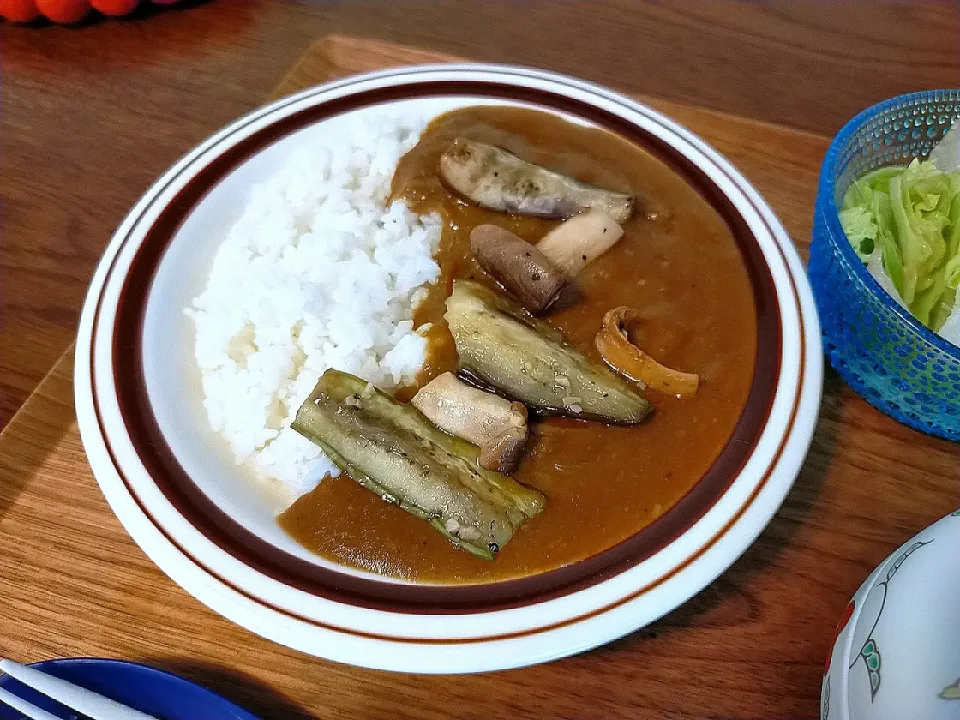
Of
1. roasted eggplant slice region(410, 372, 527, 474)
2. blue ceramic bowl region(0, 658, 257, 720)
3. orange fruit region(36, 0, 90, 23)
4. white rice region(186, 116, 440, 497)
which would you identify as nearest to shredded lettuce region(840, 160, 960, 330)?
roasted eggplant slice region(410, 372, 527, 474)

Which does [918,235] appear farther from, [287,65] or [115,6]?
[115,6]

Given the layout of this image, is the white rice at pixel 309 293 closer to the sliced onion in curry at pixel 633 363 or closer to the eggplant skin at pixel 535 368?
the eggplant skin at pixel 535 368

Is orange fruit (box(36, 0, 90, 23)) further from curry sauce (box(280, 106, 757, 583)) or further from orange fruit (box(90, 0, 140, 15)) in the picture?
curry sauce (box(280, 106, 757, 583))

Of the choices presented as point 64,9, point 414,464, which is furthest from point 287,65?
point 414,464

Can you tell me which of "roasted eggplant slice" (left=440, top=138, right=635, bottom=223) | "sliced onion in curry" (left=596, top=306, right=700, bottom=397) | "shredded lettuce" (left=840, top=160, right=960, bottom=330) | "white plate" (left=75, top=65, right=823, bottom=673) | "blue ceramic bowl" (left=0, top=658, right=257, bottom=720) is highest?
"shredded lettuce" (left=840, top=160, right=960, bottom=330)

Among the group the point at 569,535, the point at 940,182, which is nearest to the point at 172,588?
the point at 569,535

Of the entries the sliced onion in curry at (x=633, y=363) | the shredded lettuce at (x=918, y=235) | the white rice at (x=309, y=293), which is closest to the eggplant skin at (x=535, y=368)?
the sliced onion in curry at (x=633, y=363)

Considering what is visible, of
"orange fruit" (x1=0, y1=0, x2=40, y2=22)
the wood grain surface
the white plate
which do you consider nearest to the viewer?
the white plate
